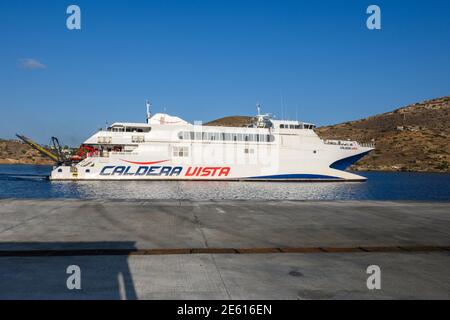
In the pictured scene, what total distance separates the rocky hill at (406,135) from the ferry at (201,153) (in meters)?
48.5

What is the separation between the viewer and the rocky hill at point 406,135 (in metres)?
104

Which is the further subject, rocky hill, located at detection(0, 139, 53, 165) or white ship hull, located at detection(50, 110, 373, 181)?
rocky hill, located at detection(0, 139, 53, 165)

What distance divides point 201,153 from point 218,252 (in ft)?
140

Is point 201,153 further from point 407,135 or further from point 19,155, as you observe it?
point 19,155

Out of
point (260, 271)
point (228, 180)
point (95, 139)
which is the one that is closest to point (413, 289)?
point (260, 271)

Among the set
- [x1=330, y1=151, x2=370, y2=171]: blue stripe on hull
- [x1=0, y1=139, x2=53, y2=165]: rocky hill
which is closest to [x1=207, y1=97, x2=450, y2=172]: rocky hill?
[x1=330, y1=151, x2=370, y2=171]: blue stripe on hull

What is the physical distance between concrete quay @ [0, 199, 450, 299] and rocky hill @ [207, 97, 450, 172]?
88035 millimetres

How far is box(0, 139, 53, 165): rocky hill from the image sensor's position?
14462 centimetres

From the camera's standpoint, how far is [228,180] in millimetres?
50438

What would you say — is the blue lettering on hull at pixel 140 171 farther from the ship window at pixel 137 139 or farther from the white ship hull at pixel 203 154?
the ship window at pixel 137 139

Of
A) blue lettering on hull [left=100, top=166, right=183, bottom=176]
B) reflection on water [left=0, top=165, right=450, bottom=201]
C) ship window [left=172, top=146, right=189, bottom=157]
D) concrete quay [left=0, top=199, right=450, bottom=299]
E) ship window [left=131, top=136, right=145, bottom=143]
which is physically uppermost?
ship window [left=131, top=136, right=145, bottom=143]

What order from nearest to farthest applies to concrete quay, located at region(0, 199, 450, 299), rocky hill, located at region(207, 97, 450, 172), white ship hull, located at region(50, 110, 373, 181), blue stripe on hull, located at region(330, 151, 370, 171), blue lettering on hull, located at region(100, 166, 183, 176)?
concrete quay, located at region(0, 199, 450, 299) → blue lettering on hull, located at region(100, 166, 183, 176) → white ship hull, located at region(50, 110, 373, 181) → blue stripe on hull, located at region(330, 151, 370, 171) → rocky hill, located at region(207, 97, 450, 172)

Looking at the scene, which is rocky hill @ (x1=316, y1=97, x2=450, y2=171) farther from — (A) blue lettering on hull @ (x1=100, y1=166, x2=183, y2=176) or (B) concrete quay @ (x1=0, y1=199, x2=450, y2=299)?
(B) concrete quay @ (x1=0, y1=199, x2=450, y2=299)

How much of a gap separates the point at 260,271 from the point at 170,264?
5.46 feet
